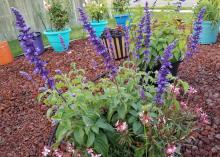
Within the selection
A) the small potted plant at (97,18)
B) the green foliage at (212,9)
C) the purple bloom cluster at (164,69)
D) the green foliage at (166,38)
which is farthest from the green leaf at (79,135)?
the small potted plant at (97,18)

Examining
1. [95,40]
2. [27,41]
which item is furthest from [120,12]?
[27,41]

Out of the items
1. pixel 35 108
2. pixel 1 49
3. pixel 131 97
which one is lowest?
pixel 35 108

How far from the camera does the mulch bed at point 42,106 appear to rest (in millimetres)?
2631

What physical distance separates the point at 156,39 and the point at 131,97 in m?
1.33

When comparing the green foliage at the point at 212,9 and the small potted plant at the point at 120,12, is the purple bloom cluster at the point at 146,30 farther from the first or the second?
the small potted plant at the point at 120,12

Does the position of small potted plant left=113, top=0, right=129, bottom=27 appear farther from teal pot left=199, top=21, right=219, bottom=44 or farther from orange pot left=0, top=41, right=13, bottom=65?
orange pot left=0, top=41, right=13, bottom=65

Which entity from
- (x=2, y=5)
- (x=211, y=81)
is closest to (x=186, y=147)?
(x=211, y=81)

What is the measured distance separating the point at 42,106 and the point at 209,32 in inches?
134

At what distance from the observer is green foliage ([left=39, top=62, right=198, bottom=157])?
192 centimetres

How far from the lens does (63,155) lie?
72.8 inches

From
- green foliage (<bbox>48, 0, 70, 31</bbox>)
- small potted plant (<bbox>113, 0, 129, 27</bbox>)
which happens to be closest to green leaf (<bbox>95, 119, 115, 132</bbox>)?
green foliage (<bbox>48, 0, 70, 31</bbox>)

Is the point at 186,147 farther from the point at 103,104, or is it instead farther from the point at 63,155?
the point at 63,155

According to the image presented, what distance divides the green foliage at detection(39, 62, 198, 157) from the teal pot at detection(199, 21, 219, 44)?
10.6ft

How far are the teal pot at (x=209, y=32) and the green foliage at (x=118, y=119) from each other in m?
3.23
